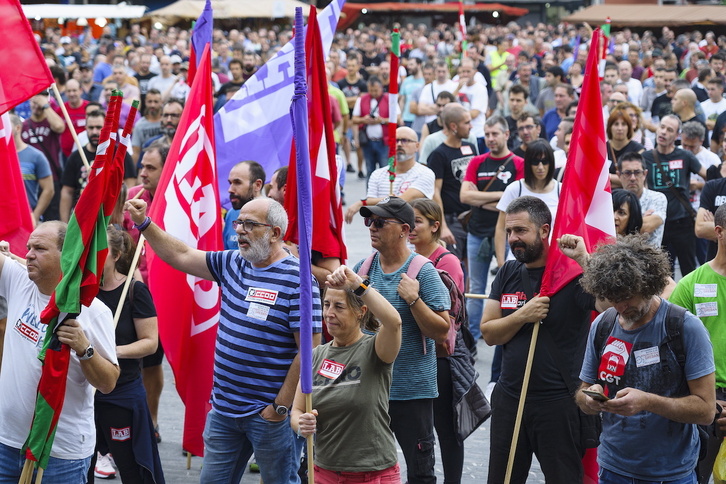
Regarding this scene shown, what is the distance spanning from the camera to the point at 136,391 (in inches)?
225

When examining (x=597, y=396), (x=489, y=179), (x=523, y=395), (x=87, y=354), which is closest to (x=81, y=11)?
(x=489, y=179)

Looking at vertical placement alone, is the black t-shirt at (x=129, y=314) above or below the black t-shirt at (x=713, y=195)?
below

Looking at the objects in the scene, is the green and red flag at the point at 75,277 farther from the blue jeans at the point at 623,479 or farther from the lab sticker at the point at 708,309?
the lab sticker at the point at 708,309

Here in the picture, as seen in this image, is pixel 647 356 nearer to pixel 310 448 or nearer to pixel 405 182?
pixel 310 448

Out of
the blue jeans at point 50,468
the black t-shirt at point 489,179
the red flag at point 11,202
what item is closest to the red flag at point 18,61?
the red flag at point 11,202

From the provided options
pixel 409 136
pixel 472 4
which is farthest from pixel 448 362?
pixel 472 4

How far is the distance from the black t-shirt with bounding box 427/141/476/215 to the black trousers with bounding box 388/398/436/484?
456 cm

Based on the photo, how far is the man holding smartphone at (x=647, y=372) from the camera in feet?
13.6

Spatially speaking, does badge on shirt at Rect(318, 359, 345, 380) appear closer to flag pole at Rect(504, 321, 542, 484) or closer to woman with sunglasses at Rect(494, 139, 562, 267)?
flag pole at Rect(504, 321, 542, 484)

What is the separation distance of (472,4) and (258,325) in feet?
148

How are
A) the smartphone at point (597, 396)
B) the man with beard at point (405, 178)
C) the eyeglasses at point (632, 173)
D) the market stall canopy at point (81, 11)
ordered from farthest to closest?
the market stall canopy at point (81, 11) → the man with beard at point (405, 178) → the eyeglasses at point (632, 173) → the smartphone at point (597, 396)

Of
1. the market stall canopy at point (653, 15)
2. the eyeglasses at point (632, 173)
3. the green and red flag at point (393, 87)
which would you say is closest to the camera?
the green and red flag at point (393, 87)

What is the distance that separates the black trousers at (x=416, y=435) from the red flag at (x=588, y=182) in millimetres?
1222

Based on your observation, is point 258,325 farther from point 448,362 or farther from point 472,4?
point 472,4
